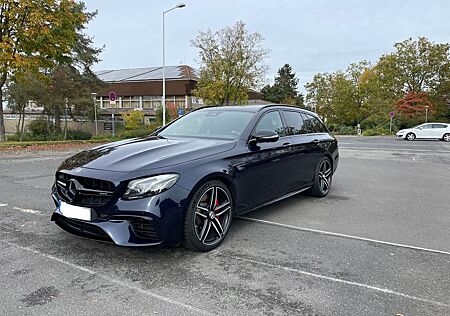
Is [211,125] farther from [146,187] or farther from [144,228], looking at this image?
[144,228]

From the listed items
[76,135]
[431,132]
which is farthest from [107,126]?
[431,132]

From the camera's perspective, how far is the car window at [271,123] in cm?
463

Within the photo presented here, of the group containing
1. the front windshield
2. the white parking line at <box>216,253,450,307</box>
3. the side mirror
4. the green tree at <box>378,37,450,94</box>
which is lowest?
the white parking line at <box>216,253,450,307</box>

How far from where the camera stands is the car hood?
3359mm

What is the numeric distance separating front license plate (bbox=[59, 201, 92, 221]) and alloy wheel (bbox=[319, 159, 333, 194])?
4063 millimetres

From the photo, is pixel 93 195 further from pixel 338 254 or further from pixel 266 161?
pixel 338 254

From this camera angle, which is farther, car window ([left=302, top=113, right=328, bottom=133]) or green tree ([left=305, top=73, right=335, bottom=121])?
green tree ([left=305, top=73, right=335, bottom=121])

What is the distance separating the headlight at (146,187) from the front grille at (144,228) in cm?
22

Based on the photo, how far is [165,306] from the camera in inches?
101

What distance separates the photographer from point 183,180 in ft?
10.9

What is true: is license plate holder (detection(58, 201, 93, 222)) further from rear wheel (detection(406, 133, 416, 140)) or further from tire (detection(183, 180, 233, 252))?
rear wheel (detection(406, 133, 416, 140))

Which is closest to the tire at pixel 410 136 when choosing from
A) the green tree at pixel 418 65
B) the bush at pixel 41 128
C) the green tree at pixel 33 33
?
the green tree at pixel 418 65

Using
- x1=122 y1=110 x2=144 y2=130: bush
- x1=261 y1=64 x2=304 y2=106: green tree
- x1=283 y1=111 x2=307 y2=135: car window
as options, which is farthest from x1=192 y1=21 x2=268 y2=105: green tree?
x1=261 y1=64 x2=304 y2=106: green tree

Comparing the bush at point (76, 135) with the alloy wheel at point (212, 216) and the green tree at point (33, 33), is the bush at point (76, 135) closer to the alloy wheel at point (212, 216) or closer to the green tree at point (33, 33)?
the green tree at point (33, 33)
